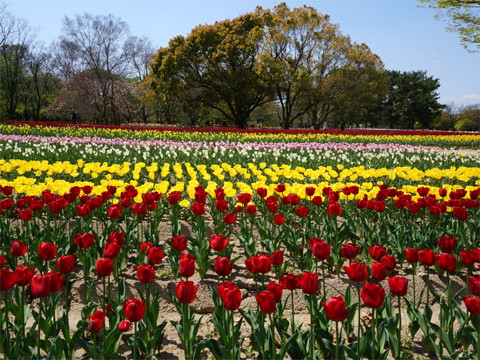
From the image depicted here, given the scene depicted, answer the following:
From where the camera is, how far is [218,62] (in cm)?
2811

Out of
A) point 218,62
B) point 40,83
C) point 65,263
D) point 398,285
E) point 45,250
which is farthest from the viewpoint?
point 40,83

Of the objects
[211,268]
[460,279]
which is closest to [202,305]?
[211,268]

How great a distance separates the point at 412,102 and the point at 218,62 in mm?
46248

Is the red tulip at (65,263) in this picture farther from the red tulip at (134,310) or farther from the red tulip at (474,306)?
the red tulip at (474,306)

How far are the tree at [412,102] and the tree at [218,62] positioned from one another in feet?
132

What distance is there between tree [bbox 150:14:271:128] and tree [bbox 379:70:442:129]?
40384 millimetres

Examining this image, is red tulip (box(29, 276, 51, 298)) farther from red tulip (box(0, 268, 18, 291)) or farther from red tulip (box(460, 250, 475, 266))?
red tulip (box(460, 250, 475, 266))

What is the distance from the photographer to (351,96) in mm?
33438

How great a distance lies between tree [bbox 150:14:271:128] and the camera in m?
27.9

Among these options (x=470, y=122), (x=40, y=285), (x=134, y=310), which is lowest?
(x=134, y=310)

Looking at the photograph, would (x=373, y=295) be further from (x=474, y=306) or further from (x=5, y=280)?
(x=5, y=280)

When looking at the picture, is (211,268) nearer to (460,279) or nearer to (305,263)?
(305,263)

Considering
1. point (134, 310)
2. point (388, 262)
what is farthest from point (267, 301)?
point (388, 262)

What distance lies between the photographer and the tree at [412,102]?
62.8 meters
